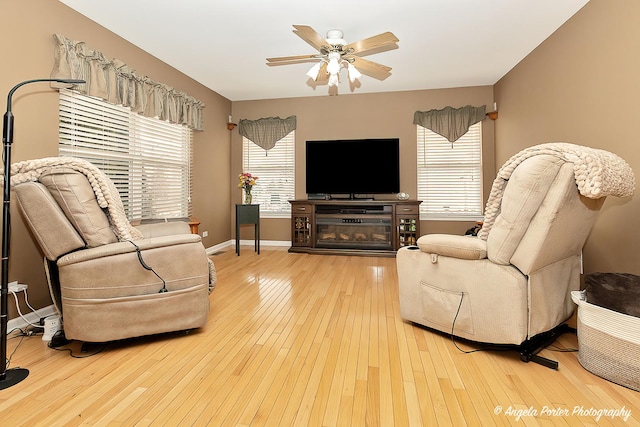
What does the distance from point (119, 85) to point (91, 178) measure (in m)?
1.81

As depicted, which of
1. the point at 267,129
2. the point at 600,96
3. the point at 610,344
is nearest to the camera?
the point at 610,344

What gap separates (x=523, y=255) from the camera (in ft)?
5.45

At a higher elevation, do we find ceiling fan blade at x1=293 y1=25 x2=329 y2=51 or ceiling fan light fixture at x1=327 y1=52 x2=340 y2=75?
ceiling fan blade at x1=293 y1=25 x2=329 y2=51

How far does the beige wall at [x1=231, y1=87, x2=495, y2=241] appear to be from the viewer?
4.99 meters

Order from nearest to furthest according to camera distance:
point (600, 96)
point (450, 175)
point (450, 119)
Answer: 1. point (600, 96)
2. point (450, 119)
3. point (450, 175)

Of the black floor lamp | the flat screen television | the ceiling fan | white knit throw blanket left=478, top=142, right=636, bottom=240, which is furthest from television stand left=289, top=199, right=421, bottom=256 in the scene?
the black floor lamp

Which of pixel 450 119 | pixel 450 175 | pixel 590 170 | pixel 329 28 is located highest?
pixel 329 28

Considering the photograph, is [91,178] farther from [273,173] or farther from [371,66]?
[273,173]

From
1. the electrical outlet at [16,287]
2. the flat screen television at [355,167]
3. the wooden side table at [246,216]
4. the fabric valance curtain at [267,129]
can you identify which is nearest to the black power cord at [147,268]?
the electrical outlet at [16,287]

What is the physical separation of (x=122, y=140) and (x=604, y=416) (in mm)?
4218

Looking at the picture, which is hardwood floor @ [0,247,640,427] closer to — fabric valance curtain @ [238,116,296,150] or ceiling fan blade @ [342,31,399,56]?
ceiling fan blade @ [342,31,399,56]

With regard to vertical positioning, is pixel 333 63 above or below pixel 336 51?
below

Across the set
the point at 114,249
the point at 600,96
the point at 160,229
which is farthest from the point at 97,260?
the point at 600,96

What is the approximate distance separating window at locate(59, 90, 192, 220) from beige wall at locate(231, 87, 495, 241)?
59.7 inches
